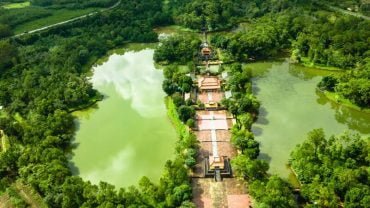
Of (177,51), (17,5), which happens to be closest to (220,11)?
(177,51)

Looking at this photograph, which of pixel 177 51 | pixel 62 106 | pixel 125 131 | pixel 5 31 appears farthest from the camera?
pixel 5 31

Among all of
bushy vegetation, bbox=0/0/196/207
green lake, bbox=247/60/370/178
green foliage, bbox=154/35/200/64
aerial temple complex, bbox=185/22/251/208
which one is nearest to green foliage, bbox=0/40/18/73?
bushy vegetation, bbox=0/0/196/207

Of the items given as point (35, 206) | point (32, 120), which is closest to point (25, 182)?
point (35, 206)

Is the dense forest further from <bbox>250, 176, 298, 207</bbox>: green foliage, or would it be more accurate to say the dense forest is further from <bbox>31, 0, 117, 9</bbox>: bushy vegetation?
<bbox>31, 0, 117, 9</bbox>: bushy vegetation

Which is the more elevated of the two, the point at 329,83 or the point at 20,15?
the point at 20,15

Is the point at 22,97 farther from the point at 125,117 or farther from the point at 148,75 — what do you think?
the point at 148,75

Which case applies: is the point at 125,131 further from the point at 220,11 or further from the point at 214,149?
the point at 220,11
